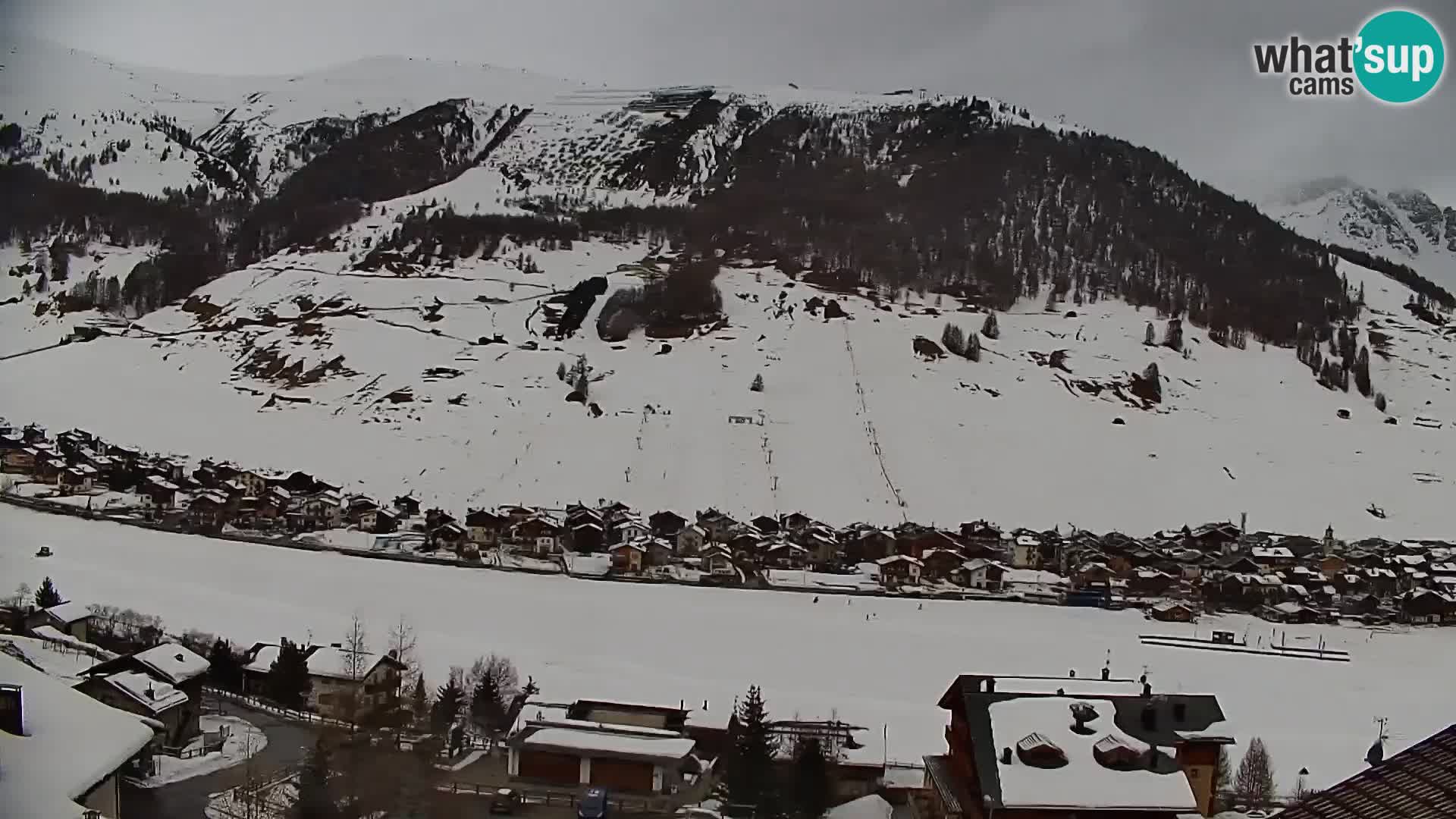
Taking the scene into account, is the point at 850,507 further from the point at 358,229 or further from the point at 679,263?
the point at 358,229

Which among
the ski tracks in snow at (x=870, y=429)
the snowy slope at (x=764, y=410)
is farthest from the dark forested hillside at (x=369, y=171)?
the ski tracks in snow at (x=870, y=429)

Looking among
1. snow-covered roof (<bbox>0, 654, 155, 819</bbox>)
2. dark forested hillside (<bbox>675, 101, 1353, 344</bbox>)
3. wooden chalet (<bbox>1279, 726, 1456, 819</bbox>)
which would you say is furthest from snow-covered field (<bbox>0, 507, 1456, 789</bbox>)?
dark forested hillside (<bbox>675, 101, 1353, 344</bbox>)

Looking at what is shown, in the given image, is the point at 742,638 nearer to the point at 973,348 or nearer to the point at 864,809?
the point at 864,809

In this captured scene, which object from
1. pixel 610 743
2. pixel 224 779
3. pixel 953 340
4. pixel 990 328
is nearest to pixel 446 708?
pixel 610 743

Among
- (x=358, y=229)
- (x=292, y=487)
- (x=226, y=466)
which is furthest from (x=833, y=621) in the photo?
(x=358, y=229)

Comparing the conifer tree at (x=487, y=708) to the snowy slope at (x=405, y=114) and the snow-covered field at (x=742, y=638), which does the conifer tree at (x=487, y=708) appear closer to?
the snow-covered field at (x=742, y=638)

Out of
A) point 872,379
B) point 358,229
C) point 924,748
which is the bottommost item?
point 924,748
